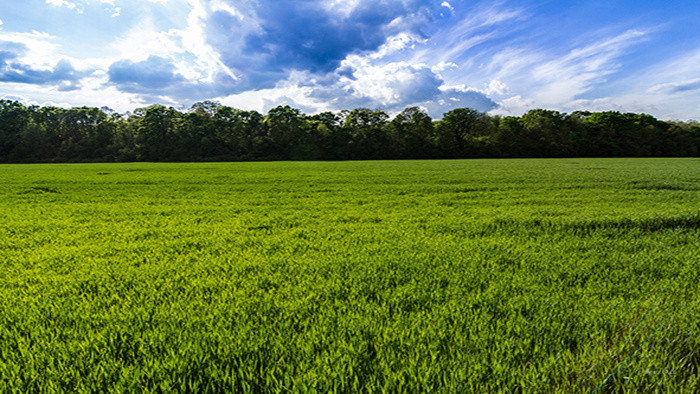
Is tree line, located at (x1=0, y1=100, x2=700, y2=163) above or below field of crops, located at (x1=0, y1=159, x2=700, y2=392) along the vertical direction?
above

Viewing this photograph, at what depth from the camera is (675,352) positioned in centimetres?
212

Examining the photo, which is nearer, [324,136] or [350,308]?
[350,308]

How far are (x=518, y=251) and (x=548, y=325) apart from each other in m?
2.13

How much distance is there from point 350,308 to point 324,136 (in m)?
75.6

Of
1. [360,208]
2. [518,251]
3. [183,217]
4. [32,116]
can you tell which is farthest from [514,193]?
[32,116]

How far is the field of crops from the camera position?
1.89 metres

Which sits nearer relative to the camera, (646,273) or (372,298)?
(372,298)

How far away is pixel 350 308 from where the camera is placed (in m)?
2.72

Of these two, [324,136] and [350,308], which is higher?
[324,136]

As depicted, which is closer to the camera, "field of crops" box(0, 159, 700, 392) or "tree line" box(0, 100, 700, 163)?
"field of crops" box(0, 159, 700, 392)

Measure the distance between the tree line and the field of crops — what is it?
225 feet

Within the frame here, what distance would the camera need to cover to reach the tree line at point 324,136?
239 ft

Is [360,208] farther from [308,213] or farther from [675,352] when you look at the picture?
[675,352]

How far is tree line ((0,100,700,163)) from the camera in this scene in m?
72.9
